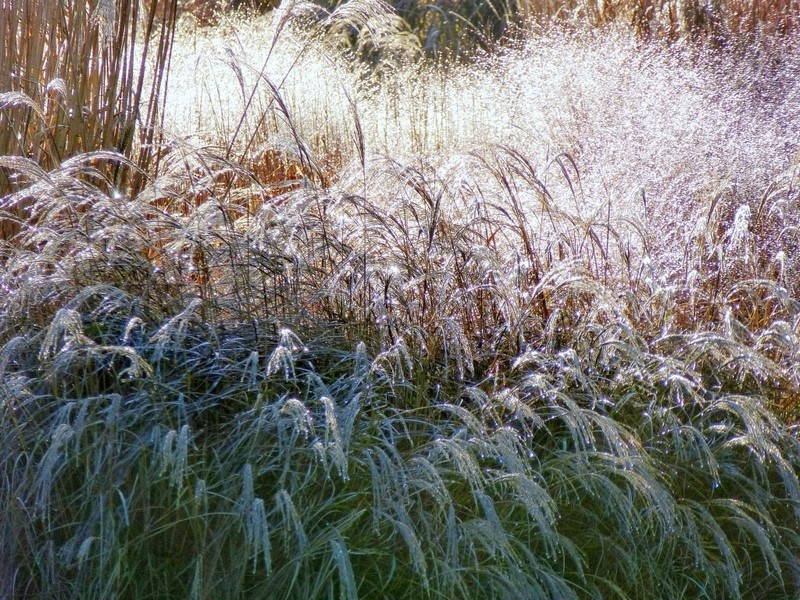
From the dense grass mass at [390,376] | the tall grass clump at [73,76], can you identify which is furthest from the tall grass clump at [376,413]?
the tall grass clump at [73,76]

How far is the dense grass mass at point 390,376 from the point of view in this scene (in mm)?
2379

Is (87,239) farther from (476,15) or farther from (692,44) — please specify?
(476,15)

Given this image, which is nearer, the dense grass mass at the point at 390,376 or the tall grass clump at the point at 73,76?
the dense grass mass at the point at 390,376

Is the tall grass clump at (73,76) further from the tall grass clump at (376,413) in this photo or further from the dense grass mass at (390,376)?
the tall grass clump at (376,413)

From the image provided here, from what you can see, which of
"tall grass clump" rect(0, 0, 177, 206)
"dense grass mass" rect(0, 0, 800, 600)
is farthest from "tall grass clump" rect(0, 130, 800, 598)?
"tall grass clump" rect(0, 0, 177, 206)

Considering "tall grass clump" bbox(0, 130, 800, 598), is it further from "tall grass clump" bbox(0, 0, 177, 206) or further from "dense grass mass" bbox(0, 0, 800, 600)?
"tall grass clump" bbox(0, 0, 177, 206)

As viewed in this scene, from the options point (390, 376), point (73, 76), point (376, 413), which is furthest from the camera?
point (73, 76)

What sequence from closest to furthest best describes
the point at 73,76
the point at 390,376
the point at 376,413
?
1. the point at 376,413
2. the point at 390,376
3. the point at 73,76

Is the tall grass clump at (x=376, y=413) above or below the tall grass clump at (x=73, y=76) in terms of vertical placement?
below

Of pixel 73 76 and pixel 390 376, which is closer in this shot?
pixel 390 376

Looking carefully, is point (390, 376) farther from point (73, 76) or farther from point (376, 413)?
point (73, 76)

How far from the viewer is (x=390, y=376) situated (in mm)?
2908

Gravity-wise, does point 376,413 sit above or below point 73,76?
below

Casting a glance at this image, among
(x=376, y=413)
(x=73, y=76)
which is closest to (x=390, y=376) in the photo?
(x=376, y=413)
